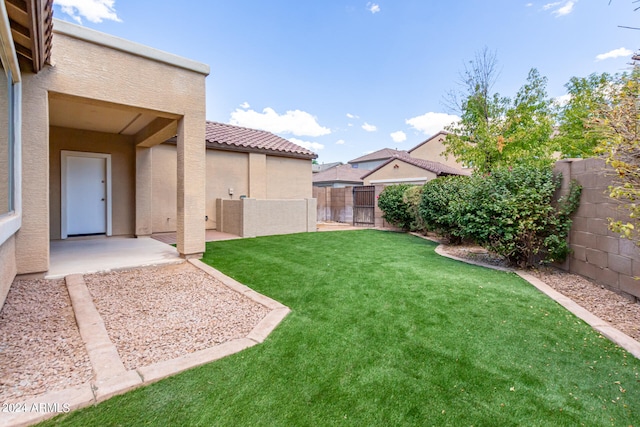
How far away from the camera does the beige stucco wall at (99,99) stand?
5.05 meters

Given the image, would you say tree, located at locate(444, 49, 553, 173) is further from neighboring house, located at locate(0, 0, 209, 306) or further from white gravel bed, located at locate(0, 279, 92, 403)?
white gravel bed, located at locate(0, 279, 92, 403)

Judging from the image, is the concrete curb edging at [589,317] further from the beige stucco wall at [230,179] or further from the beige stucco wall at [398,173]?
the beige stucco wall at [398,173]

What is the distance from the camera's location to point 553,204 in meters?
6.20

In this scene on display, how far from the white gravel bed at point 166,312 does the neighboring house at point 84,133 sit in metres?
1.21

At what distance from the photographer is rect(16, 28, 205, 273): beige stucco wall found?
5047 millimetres

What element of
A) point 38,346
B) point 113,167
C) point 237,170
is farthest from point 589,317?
point 113,167

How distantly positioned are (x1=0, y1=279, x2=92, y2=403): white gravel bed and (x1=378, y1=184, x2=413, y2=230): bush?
10.9 metres

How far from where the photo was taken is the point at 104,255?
6.96m

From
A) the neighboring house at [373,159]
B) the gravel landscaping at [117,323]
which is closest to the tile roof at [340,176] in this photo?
the neighboring house at [373,159]

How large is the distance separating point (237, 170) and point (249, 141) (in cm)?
149

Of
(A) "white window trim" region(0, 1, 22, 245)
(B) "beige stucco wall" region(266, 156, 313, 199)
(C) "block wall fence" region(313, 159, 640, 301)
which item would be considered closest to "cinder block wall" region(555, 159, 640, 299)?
(C) "block wall fence" region(313, 159, 640, 301)

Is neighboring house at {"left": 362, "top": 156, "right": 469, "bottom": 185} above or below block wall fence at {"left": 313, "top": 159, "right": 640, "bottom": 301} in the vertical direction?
above

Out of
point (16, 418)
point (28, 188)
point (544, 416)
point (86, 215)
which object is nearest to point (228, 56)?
point (86, 215)

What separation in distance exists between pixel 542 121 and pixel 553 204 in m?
7.69
